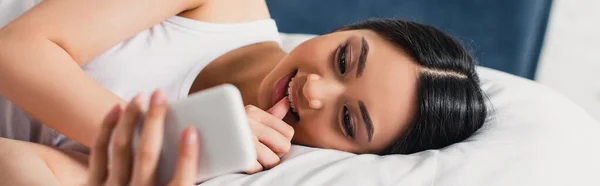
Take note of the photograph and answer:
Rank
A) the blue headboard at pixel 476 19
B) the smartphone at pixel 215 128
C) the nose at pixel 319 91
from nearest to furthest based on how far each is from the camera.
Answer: the smartphone at pixel 215 128 → the nose at pixel 319 91 → the blue headboard at pixel 476 19

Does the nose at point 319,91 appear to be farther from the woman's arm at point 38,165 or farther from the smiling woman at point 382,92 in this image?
the woman's arm at point 38,165

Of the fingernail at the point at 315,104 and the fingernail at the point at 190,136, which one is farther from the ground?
the fingernail at the point at 190,136

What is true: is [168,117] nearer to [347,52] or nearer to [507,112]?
[347,52]

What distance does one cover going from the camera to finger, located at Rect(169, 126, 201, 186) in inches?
19.7

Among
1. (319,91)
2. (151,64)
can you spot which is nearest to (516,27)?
(319,91)

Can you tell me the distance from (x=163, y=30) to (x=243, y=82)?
0.16 meters

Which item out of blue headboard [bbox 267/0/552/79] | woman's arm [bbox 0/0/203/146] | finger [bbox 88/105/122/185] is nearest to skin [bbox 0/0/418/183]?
woman's arm [bbox 0/0/203/146]

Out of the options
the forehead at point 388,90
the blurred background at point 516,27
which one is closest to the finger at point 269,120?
the forehead at point 388,90

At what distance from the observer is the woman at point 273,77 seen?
790mm

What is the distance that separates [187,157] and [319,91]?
1.15 feet

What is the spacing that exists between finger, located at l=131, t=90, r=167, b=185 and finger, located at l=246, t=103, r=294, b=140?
0.90 feet

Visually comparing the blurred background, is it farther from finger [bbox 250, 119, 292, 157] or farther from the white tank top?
finger [bbox 250, 119, 292, 157]

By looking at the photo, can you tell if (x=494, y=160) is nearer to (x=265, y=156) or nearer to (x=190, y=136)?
(x=265, y=156)

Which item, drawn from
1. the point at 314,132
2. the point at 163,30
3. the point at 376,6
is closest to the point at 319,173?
the point at 314,132
